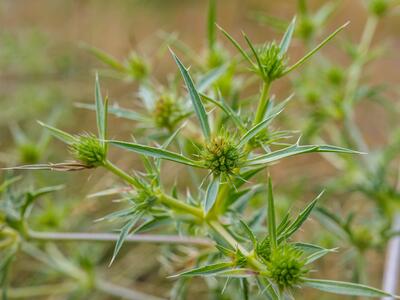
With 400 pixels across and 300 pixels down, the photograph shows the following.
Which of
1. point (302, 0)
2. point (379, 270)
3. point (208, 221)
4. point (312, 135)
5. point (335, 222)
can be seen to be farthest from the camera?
point (379, 270)

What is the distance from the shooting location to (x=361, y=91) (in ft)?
3.71

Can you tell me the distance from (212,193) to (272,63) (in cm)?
18

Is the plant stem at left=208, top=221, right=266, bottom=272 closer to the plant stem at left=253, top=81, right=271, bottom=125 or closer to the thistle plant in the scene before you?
the thistle plant

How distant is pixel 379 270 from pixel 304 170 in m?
0.44

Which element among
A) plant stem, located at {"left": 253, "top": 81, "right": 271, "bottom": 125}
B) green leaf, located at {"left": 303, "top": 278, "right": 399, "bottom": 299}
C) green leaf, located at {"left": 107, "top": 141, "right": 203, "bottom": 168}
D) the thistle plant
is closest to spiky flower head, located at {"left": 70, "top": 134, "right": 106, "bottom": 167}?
the thistle plant

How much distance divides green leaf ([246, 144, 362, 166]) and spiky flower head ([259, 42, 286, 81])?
121mm

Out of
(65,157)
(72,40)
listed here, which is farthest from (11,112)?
(72,40)

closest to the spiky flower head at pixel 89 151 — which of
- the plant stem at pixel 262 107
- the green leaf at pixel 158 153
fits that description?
the green leaf at pixel 158 153

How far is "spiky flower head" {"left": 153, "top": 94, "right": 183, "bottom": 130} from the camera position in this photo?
0.84m

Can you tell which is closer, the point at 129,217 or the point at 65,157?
the point at 129,217

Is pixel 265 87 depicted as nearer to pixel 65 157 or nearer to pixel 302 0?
pixel 302 0

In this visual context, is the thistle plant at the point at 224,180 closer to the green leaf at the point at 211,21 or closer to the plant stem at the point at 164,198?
the plant stem at the point at 164,198

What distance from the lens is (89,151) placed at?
67 centimetres

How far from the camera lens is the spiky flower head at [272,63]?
0.64 m
